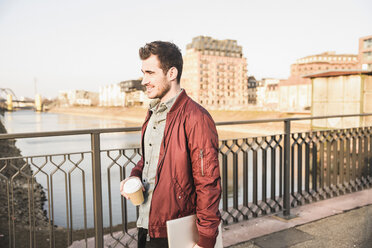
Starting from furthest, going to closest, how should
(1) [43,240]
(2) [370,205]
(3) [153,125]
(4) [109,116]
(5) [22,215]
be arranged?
(4) [109,116] < (5) [22,215] < (1) [43,240] < (2) [370,205] < (3) [153,125]

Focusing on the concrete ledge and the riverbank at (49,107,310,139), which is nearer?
the concrete ledge

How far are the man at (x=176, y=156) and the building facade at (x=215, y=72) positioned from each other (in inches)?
4446

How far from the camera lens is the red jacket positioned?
5.30 ft

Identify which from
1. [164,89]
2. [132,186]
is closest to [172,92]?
[164,89]

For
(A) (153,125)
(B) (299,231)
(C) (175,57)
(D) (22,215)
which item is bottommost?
(D) (22,215)

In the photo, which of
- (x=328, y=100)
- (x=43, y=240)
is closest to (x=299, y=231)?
(x=43, y=240)

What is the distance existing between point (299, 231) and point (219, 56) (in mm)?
125140

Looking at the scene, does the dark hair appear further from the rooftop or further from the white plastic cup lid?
the rooftop

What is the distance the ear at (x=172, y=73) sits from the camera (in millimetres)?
1711

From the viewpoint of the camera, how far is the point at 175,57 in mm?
1708

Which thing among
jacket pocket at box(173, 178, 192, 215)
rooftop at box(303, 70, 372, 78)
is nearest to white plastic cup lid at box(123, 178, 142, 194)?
jacket pocket at box(173, 178, 192, 215)

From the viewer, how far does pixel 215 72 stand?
124 meters

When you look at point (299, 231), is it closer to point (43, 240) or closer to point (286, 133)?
point (286, 133)

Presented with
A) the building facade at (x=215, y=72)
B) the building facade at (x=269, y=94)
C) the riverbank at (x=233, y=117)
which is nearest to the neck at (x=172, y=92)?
the riverbank at (x=233, y=117)
